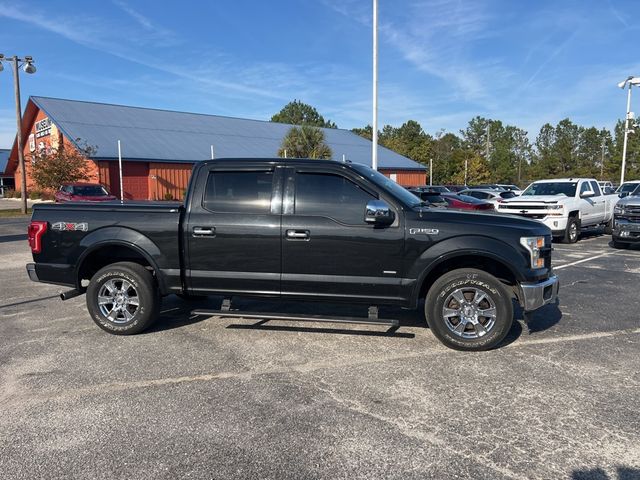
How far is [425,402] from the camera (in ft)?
12.4

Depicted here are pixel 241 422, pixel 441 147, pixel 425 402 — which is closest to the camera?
pixel 241 422

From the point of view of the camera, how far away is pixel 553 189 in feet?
49.6

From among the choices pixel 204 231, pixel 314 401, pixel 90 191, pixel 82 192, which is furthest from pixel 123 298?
pixel 90 191

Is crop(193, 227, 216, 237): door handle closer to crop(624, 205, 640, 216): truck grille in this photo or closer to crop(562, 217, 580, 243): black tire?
crop(624, 205, 640, 216): truck grille

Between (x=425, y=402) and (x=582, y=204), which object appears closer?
(x=425, y=402)

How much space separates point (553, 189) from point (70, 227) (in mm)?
14165

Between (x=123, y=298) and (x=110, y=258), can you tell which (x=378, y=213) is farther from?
(x=110, y=258)

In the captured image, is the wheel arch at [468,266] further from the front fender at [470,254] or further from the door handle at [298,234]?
the door handle at [298,234]

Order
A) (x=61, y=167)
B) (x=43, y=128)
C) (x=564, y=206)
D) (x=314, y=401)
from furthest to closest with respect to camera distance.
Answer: (x=43, y=128) → (x=61, y=167) → (x=564, y=206) → (x=314, y=401)

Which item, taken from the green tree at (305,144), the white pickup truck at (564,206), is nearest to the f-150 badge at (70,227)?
the white pickup truck at (564,206)

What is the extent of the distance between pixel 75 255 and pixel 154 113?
4122 cm

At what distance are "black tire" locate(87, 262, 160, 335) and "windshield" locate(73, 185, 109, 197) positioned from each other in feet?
66.6

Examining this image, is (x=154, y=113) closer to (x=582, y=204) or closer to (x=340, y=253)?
(x=582, y=204)

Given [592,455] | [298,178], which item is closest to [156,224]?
[298,178]
